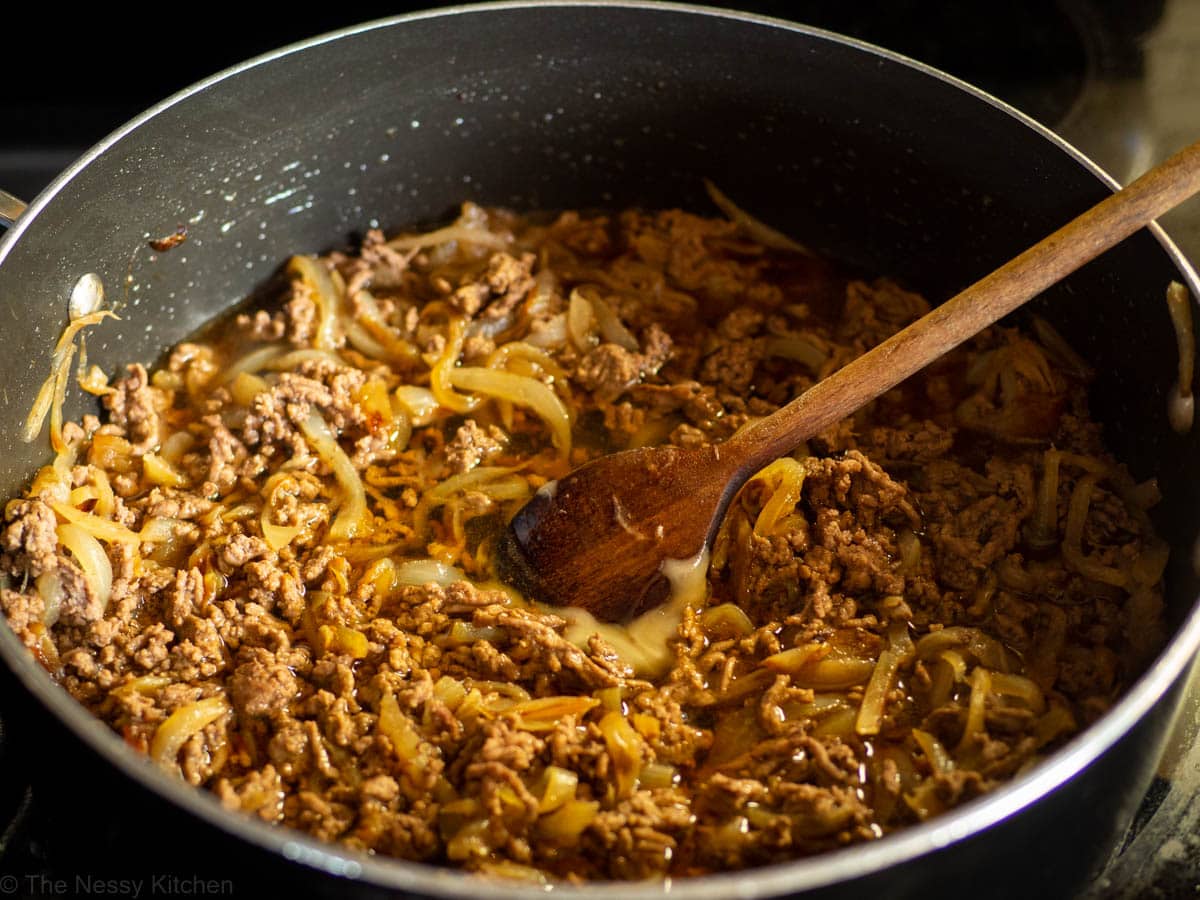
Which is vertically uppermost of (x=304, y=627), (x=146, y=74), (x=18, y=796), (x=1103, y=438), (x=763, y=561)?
(x=146, y=74)

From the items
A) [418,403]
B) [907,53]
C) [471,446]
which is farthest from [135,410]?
[907,53]

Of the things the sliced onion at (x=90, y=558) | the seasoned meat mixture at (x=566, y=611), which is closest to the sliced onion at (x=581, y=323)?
the seasoned meat mixture at (x=566, y=611)

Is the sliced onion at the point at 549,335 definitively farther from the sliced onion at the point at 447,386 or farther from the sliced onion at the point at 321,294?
the sliced onion at the point at 321,294

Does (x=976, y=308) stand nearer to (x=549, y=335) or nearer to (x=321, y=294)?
(x=549, y=335)

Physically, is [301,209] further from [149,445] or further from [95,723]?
[95,723]

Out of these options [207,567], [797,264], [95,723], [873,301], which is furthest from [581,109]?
[95,723]
